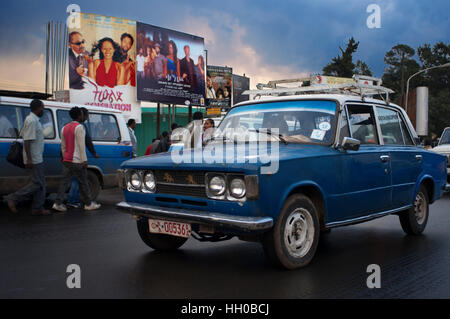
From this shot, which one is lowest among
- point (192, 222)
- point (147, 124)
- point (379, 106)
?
point (192, 222)

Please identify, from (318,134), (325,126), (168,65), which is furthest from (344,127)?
(168,65)

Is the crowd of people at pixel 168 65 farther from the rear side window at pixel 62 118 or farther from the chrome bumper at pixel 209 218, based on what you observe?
the chrome bumper at pixel 209 218

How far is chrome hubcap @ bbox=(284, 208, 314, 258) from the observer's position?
4.34 meters

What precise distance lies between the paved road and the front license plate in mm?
360

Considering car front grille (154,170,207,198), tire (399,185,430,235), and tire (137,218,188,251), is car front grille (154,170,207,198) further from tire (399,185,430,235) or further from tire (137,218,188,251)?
tire (399,185,430,235)

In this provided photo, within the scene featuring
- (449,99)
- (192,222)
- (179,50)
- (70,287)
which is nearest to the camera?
(70,287)

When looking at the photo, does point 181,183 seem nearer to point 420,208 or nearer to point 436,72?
point 420,208

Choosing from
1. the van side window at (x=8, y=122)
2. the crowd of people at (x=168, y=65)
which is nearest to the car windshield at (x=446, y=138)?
the van side window at (x=8, y=122)

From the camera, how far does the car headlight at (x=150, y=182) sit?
4.71m

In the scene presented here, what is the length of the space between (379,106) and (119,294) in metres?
4.06

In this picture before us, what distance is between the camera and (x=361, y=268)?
183 inches

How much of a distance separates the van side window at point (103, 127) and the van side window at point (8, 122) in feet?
4.72
